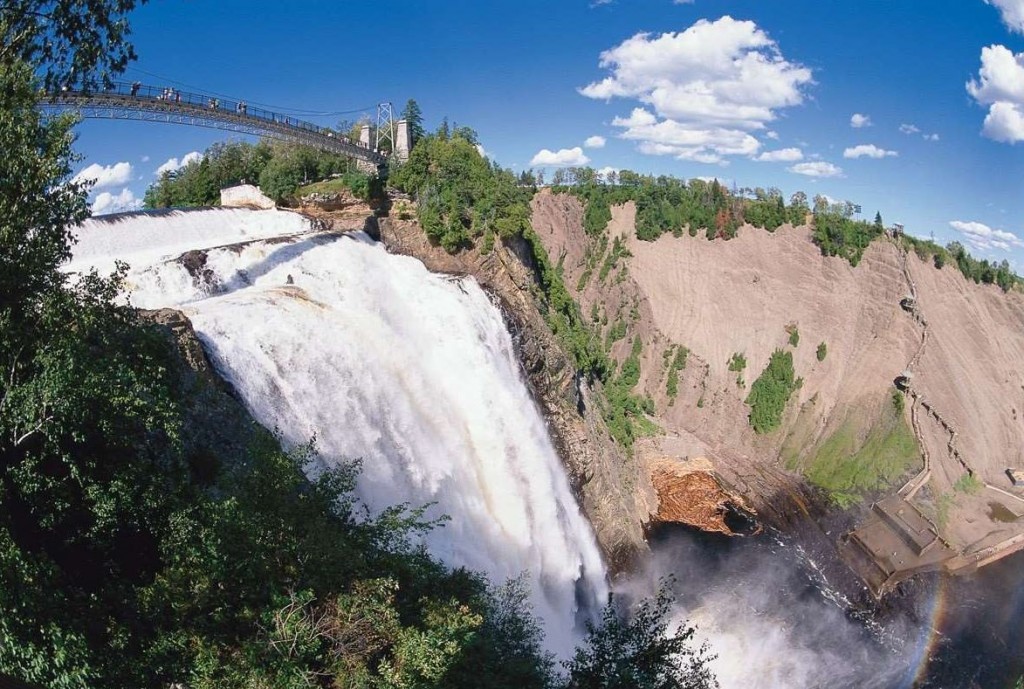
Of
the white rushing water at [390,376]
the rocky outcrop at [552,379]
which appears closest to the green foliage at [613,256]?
the rocky outcrop at [552,379]

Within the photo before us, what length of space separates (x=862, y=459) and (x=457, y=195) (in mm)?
36268

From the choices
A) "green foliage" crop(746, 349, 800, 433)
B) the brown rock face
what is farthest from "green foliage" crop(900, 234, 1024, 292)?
the brown rock face

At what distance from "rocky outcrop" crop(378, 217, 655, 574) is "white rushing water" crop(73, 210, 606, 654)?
1.77 metres

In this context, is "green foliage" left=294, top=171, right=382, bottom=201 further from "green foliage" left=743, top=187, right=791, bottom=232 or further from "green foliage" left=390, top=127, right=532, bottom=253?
"green foliage" left=743, top=187, right=791, bottom=232

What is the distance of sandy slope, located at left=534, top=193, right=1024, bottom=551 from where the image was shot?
49.8 meters

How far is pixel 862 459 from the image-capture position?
156 feet

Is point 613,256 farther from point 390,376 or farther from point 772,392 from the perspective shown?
point 390,376

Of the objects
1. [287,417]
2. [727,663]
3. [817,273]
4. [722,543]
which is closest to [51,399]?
[287,417]

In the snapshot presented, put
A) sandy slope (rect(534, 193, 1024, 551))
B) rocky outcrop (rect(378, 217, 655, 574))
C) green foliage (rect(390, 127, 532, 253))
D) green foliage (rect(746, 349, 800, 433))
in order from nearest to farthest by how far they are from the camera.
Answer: rocky outcrop (rect(378, 217, 655, 574))
green foliage (rect(390, 127, 532, 253))
sandy slope (rect(534, 193, 1024, 551))
green foliage (rect(746, 349, 800, 433))

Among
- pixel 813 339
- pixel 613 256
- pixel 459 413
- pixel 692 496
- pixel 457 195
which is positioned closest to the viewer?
pixel 459 413

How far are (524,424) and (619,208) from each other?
48.5 m

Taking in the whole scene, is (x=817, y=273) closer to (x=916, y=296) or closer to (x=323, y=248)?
(x=916, y=296)

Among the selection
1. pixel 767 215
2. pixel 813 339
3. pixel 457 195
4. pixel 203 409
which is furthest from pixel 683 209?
pixel 203 409

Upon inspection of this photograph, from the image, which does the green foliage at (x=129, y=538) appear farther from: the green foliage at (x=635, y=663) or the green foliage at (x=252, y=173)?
the green foliage at (x=252, y=173)
